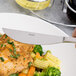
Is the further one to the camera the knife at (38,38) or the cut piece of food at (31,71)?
the cut piece of food at (31,71)

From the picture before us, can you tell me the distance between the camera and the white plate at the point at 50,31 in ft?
8.05

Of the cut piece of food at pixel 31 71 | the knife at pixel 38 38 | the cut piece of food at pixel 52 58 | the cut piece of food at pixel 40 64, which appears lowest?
the cut piece of food at pixel 31 71

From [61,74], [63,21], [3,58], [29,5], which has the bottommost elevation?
[61,74]

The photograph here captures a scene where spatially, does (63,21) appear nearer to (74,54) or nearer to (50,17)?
(50,17)

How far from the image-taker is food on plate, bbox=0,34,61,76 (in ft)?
6.81

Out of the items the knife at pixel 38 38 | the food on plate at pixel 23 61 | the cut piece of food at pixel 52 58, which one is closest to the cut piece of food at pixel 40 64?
the food on plate at pixel 23 61

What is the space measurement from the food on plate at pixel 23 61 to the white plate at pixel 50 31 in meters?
0.12

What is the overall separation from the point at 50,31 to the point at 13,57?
784 millimetres

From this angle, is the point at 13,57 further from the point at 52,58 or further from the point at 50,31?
the point at 50,31

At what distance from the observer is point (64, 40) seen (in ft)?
6.24

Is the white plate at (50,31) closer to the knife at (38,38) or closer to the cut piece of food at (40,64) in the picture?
the cut piece of food at (40,64)

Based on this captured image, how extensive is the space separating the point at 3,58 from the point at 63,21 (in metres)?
1.53

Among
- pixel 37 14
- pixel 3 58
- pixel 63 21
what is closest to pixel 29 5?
pixel 37 14

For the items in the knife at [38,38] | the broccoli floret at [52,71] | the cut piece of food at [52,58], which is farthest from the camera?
the cut piece of food at [52,58]
